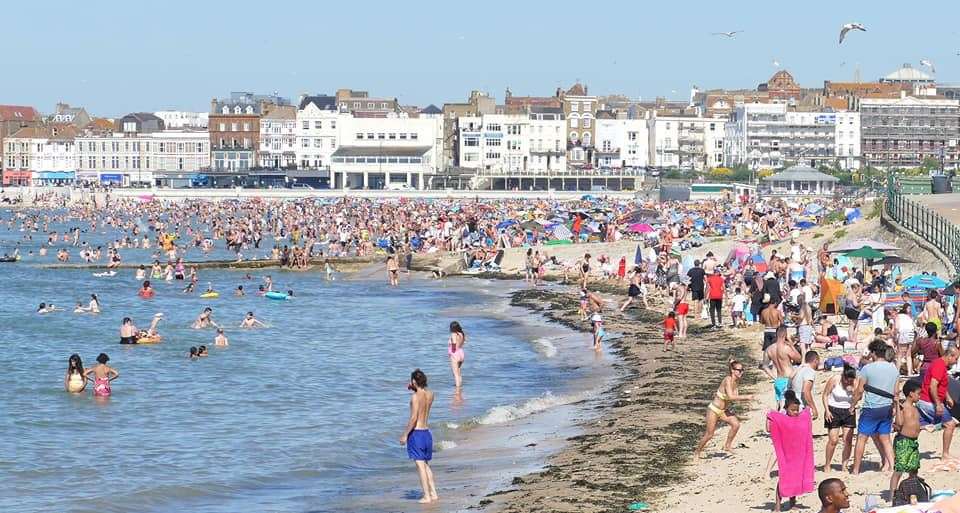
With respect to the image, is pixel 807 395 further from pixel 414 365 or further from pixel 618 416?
pixel 414 365

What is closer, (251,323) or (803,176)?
(251,323)

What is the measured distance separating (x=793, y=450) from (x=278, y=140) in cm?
11906

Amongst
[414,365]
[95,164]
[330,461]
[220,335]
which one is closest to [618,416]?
[330,461]

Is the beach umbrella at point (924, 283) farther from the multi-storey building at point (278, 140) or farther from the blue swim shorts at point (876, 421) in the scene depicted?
the multi-storey building at point (278, 140)

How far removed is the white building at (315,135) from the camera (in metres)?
125

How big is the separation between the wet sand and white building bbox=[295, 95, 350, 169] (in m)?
99.4

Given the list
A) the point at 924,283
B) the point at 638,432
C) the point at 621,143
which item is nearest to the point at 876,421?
the point at 638,432

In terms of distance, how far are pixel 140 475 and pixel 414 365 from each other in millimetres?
10032

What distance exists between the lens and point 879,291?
2283 cm

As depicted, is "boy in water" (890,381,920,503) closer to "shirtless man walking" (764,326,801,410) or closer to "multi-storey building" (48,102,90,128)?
"shirtless man walking" (764,326,801,410)

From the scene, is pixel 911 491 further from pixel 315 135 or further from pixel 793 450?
pixel 315 135

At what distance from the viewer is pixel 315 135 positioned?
12556cm

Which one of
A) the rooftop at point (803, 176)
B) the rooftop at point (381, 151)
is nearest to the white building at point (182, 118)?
the rooftop at point (381, 151)

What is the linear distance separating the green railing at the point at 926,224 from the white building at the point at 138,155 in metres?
101
